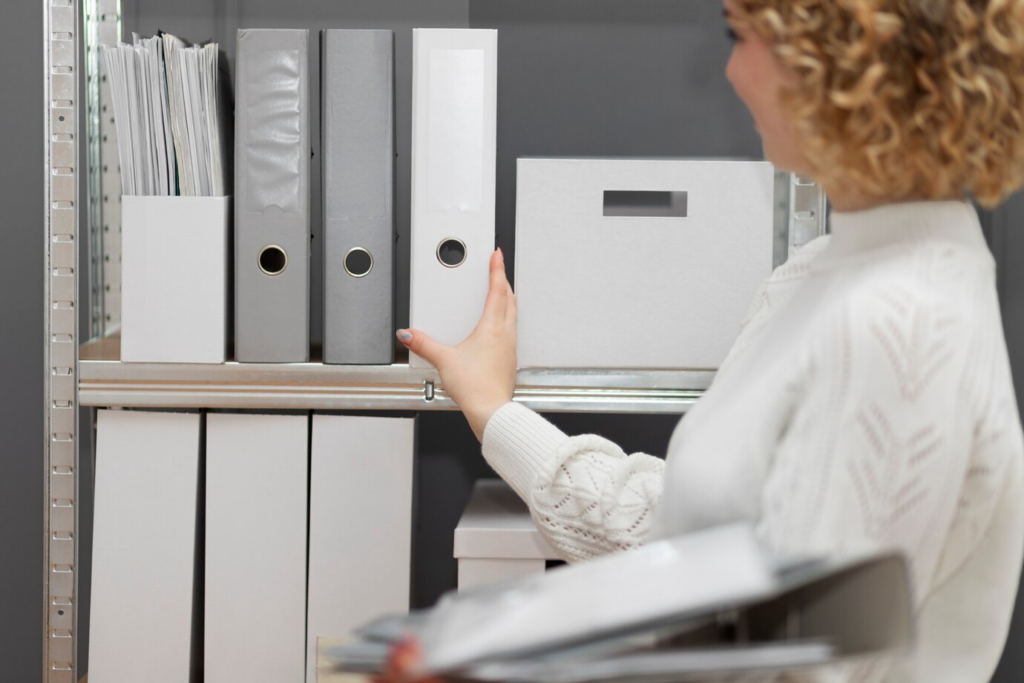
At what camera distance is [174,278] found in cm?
107

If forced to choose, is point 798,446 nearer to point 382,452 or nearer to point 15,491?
point 382,452

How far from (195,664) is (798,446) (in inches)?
33.9

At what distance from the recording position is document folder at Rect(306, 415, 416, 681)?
1122 millimetres

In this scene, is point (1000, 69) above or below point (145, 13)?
below

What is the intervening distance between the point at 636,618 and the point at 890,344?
0.22 meters

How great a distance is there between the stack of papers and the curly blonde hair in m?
0.65

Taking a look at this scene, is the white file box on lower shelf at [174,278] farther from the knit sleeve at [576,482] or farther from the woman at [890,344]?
the woman at [890,344]

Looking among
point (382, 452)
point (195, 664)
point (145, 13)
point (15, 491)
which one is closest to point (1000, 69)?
point (382, 452)

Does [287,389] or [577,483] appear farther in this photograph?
[287,389]

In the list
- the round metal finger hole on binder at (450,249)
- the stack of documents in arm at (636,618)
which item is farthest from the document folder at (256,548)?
the stack of documents in arm at (636,618)

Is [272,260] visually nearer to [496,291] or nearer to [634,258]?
[496,291]

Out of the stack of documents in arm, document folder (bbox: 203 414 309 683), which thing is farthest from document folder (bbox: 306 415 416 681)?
the stack of documents in arm

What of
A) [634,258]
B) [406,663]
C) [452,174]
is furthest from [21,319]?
[406,663]

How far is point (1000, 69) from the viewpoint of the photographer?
0.58m
